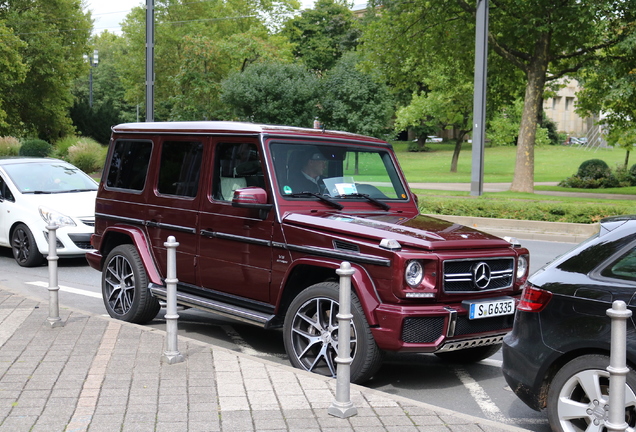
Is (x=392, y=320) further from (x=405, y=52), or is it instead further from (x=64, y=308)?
(x=405, y=52)

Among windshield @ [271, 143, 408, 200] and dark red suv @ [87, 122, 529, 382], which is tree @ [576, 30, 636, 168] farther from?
dark red suv @ [87, 122, 529, 382]

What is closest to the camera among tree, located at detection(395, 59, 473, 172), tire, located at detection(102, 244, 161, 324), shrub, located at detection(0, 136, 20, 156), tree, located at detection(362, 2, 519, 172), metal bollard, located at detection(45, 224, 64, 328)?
metal bollard, located at detection(45, 224, 64, 328)

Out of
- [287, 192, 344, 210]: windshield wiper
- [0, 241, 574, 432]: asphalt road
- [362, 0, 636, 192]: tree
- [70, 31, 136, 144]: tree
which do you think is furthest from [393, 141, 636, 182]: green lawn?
[287, 192, 344, 210]: windshield wiper

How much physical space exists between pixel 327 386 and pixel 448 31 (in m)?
27.4

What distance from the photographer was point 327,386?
511 centimetres

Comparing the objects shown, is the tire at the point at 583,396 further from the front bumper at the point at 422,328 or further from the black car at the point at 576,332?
the front bumper at the point at 422,328

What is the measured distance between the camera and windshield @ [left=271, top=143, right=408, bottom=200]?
649 cm

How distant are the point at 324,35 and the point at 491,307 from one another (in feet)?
274

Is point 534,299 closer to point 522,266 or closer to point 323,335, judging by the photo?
point 522,266

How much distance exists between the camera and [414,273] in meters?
5.33

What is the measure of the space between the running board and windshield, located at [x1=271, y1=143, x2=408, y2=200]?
3.37 feet

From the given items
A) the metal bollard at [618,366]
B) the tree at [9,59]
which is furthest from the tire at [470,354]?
the tree at [9,59]

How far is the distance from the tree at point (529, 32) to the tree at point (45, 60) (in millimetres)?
22781

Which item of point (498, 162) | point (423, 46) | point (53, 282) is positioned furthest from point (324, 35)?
point (53, 282)
